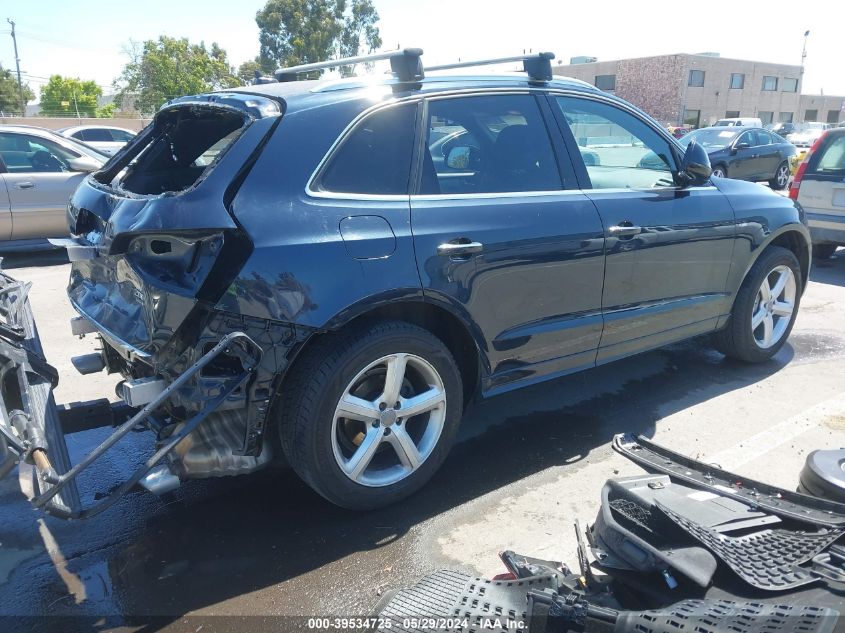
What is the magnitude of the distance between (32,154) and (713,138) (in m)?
15.4

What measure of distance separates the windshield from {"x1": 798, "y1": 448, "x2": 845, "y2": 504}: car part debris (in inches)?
621

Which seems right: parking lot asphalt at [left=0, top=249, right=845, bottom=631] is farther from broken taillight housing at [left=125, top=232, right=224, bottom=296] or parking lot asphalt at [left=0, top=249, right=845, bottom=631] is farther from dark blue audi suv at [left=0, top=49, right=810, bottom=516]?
broken taillight housing at [left=125, top=232, right=224, bottom=296]

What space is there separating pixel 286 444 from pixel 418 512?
2.57 feet

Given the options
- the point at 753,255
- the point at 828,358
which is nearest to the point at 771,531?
the point at 753,255

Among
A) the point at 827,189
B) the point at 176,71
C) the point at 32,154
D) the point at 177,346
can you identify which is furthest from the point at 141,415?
the point at 176,71

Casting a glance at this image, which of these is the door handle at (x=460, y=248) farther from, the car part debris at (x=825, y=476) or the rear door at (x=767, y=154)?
the rear door at (x=767, y=154)

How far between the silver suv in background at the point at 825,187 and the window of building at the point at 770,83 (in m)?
63.7

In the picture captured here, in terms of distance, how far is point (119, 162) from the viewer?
3689mm

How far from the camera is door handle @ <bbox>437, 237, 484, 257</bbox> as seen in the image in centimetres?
315

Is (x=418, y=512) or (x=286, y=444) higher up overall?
(x=286, y=444)

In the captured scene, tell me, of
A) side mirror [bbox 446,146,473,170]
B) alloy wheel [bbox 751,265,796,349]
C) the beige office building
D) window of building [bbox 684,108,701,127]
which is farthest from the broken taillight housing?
window of building [bbox 684,108,701,127]

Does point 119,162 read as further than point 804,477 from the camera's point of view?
Yes

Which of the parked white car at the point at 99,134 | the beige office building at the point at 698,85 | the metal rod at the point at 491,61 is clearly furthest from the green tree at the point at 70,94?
the metal rod at the point at 491,61

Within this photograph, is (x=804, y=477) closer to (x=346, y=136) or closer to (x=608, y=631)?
(x=608, y=631)
